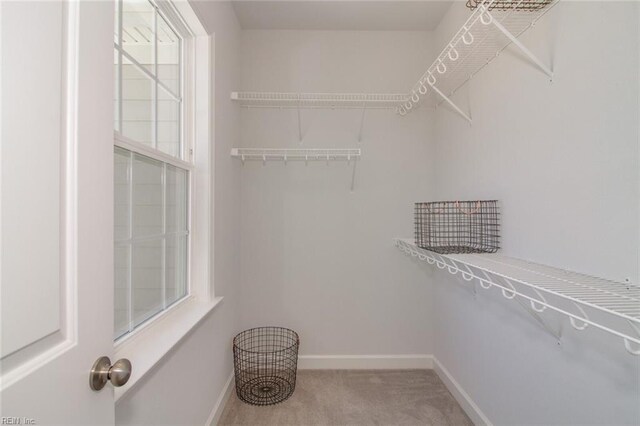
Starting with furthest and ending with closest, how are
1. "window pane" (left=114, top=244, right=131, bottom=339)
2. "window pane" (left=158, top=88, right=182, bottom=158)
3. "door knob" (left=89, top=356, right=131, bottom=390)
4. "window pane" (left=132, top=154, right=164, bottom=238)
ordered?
"window pane" (left=158, top=88, right=182, bottom=158), "window pane" (left=132, top=154, right=164, bottom=238), "window pane" (left=114, top=244, right=131, bottom=339), "door knob" (left=89, top=356, right=131, bottom=390)

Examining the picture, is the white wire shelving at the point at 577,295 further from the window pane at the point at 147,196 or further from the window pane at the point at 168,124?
the window pane at the point at 168,124

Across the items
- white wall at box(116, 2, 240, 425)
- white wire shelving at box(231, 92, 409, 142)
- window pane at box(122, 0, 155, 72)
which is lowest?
white wall at box(116, 2, 240, 425)

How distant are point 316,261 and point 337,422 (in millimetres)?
1014

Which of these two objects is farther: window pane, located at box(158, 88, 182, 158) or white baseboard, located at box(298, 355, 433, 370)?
white baseboard, located at box(298, 355, 433, 370)

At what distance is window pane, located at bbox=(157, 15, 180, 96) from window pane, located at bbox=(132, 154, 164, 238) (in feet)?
1.44

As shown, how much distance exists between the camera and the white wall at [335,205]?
89.4 inches

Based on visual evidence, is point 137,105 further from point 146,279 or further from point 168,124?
point 146,279

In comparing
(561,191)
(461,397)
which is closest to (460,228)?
(561,191)

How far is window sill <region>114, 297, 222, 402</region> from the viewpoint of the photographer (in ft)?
3.08

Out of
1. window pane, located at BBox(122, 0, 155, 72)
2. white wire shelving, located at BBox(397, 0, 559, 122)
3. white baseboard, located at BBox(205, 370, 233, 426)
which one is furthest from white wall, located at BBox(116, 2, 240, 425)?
white wire shelving, located at BBox(397, 0, 559, 122)

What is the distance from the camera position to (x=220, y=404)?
1.73 m

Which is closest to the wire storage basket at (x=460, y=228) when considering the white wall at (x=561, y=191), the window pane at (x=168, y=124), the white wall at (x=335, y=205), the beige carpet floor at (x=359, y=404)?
the white wall at (x=561, y=191)

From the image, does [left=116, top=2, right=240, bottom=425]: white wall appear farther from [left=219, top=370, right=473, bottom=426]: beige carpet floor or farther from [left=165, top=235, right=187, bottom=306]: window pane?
[left=219, top=370, right=473, bottom=426]: beige carpet floor

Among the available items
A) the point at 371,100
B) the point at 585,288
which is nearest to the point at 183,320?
the point at 585,288
